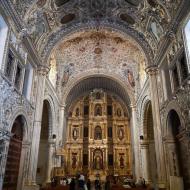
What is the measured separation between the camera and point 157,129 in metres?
11.8

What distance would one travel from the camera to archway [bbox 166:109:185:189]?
1009 cm

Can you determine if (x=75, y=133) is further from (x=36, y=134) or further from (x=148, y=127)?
(x=36, y=134)

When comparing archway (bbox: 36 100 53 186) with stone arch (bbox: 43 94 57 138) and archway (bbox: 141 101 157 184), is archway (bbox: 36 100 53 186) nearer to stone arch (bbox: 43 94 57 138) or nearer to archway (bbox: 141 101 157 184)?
stone arch (bbox: 43 94 57 138)

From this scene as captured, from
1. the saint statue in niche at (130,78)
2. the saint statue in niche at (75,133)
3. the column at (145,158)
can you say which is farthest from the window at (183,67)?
the saint statue in niche at (75,133)

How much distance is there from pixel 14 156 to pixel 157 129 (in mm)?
7592

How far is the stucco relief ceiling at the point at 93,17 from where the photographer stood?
35.1 ft

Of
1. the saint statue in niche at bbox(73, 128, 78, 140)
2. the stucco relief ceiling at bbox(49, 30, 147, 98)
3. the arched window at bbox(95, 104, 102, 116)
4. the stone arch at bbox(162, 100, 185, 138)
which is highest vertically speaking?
the stucco relief ceiling at bbox(49, 30, 147, 98)

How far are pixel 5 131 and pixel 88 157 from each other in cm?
1814

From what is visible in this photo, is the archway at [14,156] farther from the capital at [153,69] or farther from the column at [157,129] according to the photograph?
the capital at [153,69]

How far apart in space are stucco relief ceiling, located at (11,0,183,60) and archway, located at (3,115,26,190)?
4.81 m

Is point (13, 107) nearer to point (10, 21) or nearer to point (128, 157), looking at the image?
point (10, 21)

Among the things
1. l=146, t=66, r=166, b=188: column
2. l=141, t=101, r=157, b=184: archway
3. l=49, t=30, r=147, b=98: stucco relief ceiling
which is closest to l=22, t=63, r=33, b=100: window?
l=49, t=30, r=147, b=98: stucco relief ceiling

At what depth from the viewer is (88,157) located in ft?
82.8

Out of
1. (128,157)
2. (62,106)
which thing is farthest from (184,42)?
(128,157)
